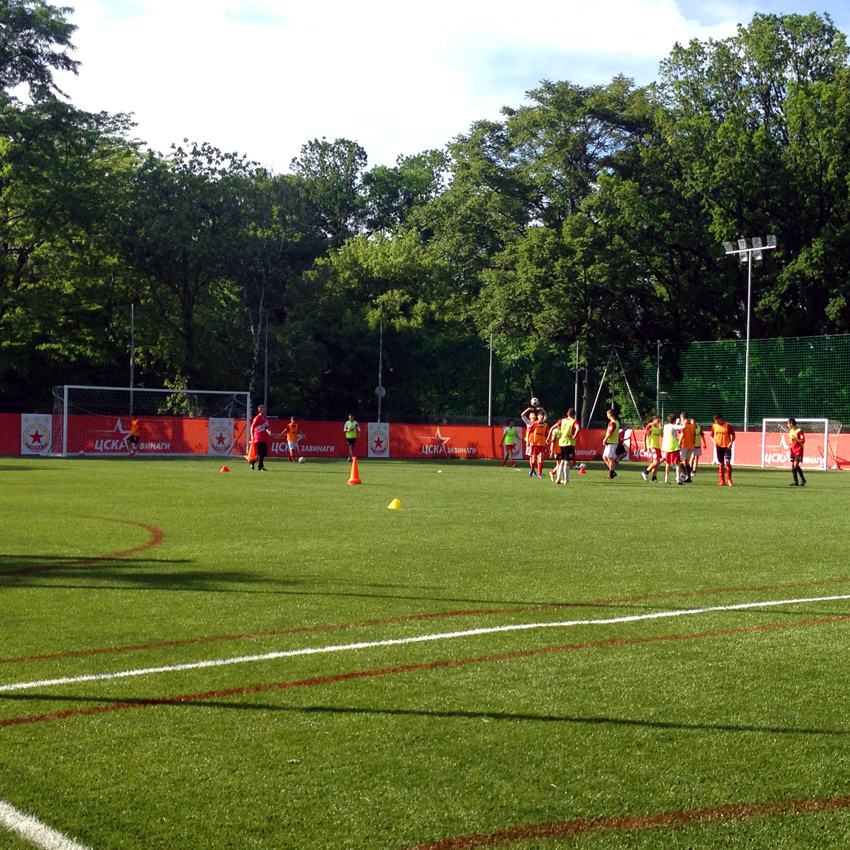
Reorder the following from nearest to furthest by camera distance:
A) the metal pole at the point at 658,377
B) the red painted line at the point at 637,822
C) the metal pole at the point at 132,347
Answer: the red painted line at the point at 637,822, the metal pole at the point at 132,347, the metal pole at the point at 658,377

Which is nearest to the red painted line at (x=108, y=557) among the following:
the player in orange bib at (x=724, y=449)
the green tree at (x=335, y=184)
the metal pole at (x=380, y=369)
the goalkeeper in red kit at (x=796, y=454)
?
the player in orange bib at (x=724, y=449)

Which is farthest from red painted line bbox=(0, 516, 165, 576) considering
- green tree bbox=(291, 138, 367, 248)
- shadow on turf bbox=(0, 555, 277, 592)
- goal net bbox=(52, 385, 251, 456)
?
green tree bbox=(291, 138, 367, 248)

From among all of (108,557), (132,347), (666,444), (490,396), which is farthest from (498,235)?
(108,557)

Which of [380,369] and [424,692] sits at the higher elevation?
[380,369]

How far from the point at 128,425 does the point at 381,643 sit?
1467 inches

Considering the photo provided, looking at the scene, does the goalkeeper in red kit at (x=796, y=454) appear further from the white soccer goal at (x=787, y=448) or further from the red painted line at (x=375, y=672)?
the red painted line at (x=375, y=672)

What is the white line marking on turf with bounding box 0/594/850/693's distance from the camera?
19.9 feet

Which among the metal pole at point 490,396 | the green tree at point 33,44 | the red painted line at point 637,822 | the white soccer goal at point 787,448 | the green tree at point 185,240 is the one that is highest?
the green tree at point 33,44

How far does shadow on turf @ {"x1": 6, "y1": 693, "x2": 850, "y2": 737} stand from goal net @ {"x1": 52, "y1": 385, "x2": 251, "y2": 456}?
36.7m

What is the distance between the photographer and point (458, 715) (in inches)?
215

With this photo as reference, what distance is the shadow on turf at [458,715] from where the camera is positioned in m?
5.26

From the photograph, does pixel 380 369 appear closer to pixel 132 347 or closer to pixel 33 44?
pixel 132 347

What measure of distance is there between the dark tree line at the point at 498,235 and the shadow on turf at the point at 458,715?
42.6 meters

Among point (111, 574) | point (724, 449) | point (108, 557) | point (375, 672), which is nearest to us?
point (375, 672)
